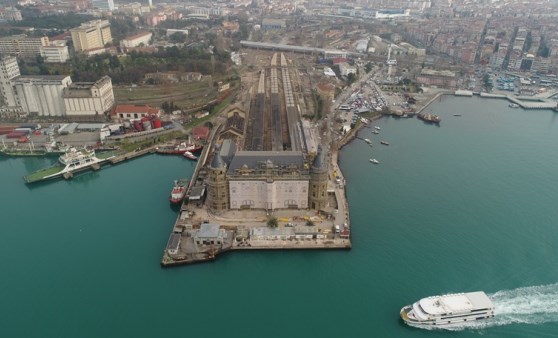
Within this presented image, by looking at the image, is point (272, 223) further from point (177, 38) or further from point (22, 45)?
point (177, 38)

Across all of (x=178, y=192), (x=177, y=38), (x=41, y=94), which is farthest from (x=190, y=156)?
(x=177, y=38)

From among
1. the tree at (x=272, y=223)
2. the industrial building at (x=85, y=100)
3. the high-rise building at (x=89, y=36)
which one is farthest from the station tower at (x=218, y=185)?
the high-rise building at (x=89, y=36)

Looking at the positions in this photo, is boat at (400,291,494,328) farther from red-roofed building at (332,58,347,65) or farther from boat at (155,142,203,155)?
red-roofed building at (332,58,347,65)

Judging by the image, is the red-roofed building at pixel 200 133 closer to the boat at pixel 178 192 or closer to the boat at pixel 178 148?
the boat at pixel 178 148

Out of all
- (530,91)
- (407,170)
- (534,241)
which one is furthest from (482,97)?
(534,241)

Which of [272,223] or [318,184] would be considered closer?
[272,223]
